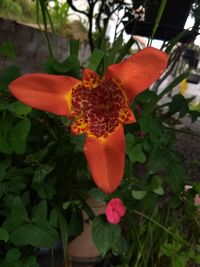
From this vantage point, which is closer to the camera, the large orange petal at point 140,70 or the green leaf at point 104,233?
the large orange petal at point 140,70

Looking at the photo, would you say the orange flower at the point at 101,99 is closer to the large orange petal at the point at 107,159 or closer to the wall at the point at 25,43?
the large orange petal at the point at 107,159

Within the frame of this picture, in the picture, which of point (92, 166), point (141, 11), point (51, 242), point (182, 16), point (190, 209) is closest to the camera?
point (92, 166)

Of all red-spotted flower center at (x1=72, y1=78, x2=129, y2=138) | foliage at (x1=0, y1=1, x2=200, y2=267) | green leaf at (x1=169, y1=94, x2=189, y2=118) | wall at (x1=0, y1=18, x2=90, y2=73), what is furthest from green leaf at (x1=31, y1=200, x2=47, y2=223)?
wall at (x1=0, y1=18, x2=90, y2=73)

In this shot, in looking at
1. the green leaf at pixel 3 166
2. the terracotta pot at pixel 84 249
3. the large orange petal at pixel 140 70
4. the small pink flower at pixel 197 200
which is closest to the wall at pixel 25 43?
the terracotta pot at pixel 84 249

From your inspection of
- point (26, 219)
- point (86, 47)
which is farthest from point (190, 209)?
point (86, 47)

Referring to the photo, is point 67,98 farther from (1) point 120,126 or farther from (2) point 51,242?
(2) point 51,242

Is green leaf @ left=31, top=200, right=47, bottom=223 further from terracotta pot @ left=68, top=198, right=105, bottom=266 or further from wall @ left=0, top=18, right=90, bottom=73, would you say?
wall @ left=0, top=18, right=90, bottom=73

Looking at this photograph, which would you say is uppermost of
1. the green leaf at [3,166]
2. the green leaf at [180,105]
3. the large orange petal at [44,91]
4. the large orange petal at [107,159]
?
the large orange petal at [44,91]

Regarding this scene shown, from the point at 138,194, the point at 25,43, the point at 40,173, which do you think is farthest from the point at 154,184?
the point at 25,43
